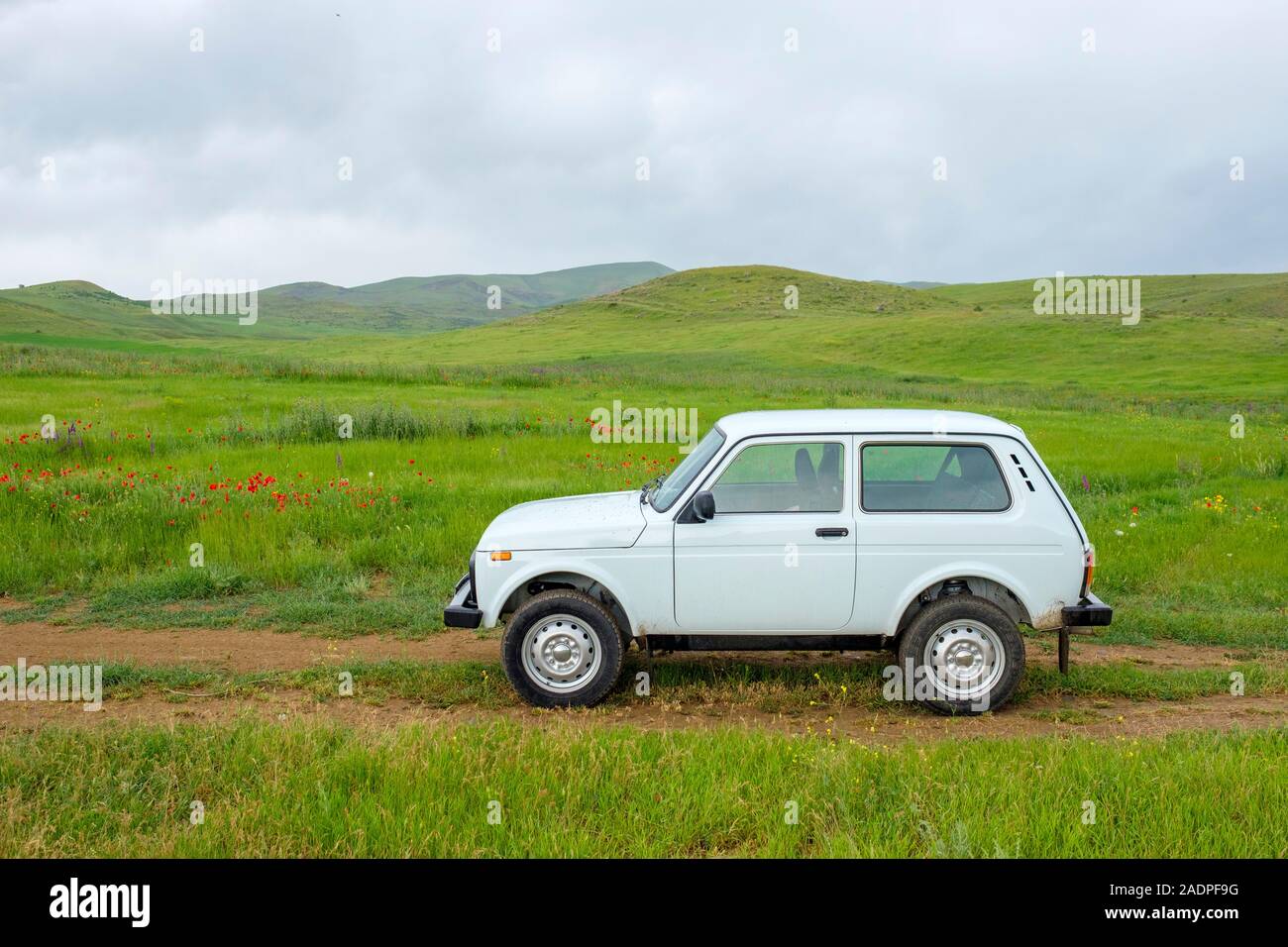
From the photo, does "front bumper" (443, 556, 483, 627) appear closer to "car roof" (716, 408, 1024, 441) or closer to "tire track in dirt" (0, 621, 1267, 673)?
"tire track in dirt" (0, 621, 1267, 673)

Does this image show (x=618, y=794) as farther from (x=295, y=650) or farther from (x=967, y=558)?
(x=295, y=650)

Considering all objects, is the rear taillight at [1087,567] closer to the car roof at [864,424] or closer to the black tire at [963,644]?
the black tire at [963,644]

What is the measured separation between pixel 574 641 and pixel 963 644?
2.71 m

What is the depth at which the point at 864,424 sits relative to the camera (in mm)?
6941

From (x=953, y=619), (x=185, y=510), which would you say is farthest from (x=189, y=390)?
(x=953, y=619)

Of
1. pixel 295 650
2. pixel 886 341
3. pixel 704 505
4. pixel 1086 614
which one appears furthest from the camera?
pixel 886 341

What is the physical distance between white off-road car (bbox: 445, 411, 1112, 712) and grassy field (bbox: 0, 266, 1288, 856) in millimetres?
649

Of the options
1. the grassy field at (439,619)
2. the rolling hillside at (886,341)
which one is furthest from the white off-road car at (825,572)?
the rolling hillside at (886,341)

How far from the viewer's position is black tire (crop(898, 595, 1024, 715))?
21.5ft

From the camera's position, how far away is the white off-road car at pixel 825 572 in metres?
6.64

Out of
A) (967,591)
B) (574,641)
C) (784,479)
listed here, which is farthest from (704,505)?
(967,591)

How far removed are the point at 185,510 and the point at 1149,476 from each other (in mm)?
14589
